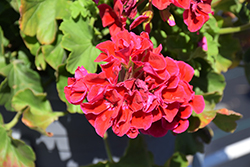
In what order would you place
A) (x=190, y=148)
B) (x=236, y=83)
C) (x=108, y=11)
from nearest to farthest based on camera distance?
(x=108, y=11)
(x=190, y=148)
(x=236, y=83)

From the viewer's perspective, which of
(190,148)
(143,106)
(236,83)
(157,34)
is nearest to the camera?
(143,106)

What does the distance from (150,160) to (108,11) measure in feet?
1.40

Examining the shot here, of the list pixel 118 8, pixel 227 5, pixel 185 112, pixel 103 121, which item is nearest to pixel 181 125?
pixel 185 112

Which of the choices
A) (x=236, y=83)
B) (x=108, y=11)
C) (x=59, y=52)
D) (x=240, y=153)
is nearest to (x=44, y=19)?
(x=59, y=52)

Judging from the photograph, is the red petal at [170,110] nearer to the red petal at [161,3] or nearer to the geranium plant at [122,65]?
the geranium plant at [122,65]

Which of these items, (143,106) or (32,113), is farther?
(32,113)

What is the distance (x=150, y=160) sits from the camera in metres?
0.72

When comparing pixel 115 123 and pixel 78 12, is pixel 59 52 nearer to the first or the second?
pixel 78 12

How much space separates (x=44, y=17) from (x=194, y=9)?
0.38 metres

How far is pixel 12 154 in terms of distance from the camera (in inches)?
27.2

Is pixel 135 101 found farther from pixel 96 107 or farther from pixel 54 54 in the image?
pixel 54 54

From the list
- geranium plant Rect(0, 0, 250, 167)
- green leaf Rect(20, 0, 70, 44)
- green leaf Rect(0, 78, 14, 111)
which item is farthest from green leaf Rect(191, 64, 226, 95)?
green leaf Rect(0, 78, 14, 111)

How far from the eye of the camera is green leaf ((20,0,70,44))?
24.1 inches

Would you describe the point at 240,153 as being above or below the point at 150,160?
below
